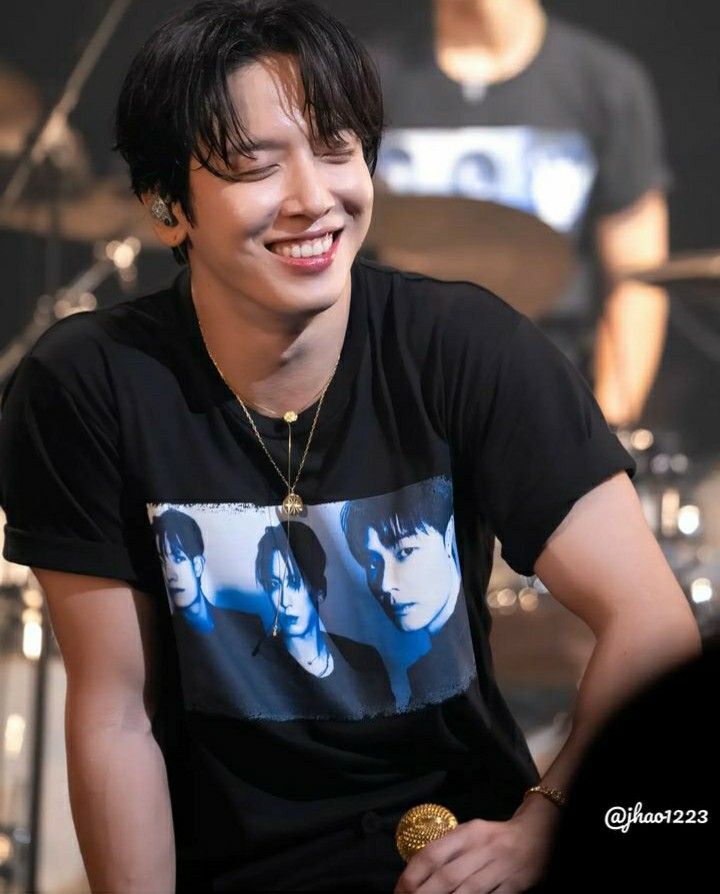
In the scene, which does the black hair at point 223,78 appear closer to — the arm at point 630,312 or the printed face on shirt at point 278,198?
the printed face on shirt at point 278,198

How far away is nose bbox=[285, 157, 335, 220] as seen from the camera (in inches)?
45.9

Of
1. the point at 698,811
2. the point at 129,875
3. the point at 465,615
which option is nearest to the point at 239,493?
the point at 465,615

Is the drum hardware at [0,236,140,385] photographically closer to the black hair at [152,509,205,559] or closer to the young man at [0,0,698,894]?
the young man at [0,0,698,894]

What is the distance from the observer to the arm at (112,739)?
4.04 ft

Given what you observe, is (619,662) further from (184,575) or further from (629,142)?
(629,142)

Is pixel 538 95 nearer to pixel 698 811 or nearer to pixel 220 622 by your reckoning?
pixel 220 622

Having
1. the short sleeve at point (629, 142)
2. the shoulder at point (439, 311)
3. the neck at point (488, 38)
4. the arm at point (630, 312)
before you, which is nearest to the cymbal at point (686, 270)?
the arm at point (630, 312)

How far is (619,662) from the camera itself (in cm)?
112

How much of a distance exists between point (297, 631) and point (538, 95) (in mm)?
2184

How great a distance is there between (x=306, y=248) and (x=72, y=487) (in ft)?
1.07

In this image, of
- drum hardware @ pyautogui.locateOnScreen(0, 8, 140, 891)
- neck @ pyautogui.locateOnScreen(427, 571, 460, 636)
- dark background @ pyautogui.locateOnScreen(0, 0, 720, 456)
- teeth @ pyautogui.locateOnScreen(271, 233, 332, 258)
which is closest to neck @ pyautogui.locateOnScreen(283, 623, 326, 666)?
neck @ pyautogui.locateOnScreen(427, 571, 460, 636)

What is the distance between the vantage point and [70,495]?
48.9 inches

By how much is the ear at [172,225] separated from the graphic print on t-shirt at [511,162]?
5.98 feet

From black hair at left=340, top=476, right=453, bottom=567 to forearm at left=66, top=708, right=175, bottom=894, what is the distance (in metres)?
0.29
